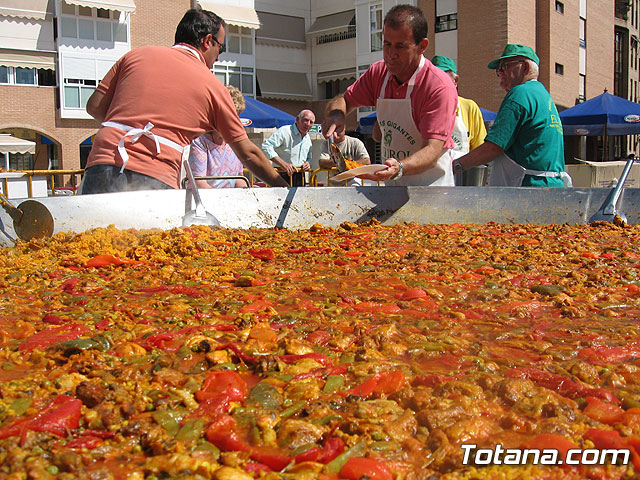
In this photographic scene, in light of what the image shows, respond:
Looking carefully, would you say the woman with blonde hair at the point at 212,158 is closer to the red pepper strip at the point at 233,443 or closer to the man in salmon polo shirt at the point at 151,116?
the man in salmon polo shirt at the point at 151,116

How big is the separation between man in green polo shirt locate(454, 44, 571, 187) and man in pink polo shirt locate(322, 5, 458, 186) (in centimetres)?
37

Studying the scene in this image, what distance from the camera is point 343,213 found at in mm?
3865

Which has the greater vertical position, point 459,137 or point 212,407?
point 459,137

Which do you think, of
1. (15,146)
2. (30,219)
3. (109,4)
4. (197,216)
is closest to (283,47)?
(109,4)

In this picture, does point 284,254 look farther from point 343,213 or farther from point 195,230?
point 343,213

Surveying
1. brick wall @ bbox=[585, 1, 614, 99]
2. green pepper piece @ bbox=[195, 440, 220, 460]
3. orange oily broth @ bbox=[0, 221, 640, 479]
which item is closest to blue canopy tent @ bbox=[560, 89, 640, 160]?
brick wall @ bbox=[585, 1, 614, 99]

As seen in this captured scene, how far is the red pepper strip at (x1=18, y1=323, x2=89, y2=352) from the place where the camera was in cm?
160

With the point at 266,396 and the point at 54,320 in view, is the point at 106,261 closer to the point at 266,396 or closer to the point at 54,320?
the point at 54,320

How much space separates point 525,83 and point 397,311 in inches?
116

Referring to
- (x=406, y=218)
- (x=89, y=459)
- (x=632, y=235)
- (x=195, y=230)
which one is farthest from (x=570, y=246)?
(x=89, y=459)

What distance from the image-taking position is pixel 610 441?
1.15 meters

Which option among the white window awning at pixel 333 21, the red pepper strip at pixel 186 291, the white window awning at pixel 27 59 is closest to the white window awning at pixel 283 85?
the white window awning at pixel 333 21

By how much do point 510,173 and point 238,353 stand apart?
11.0 feet

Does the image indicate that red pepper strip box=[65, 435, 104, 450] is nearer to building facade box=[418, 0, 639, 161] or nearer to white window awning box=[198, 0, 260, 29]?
building facade box=[418, 0, 639, 161]
